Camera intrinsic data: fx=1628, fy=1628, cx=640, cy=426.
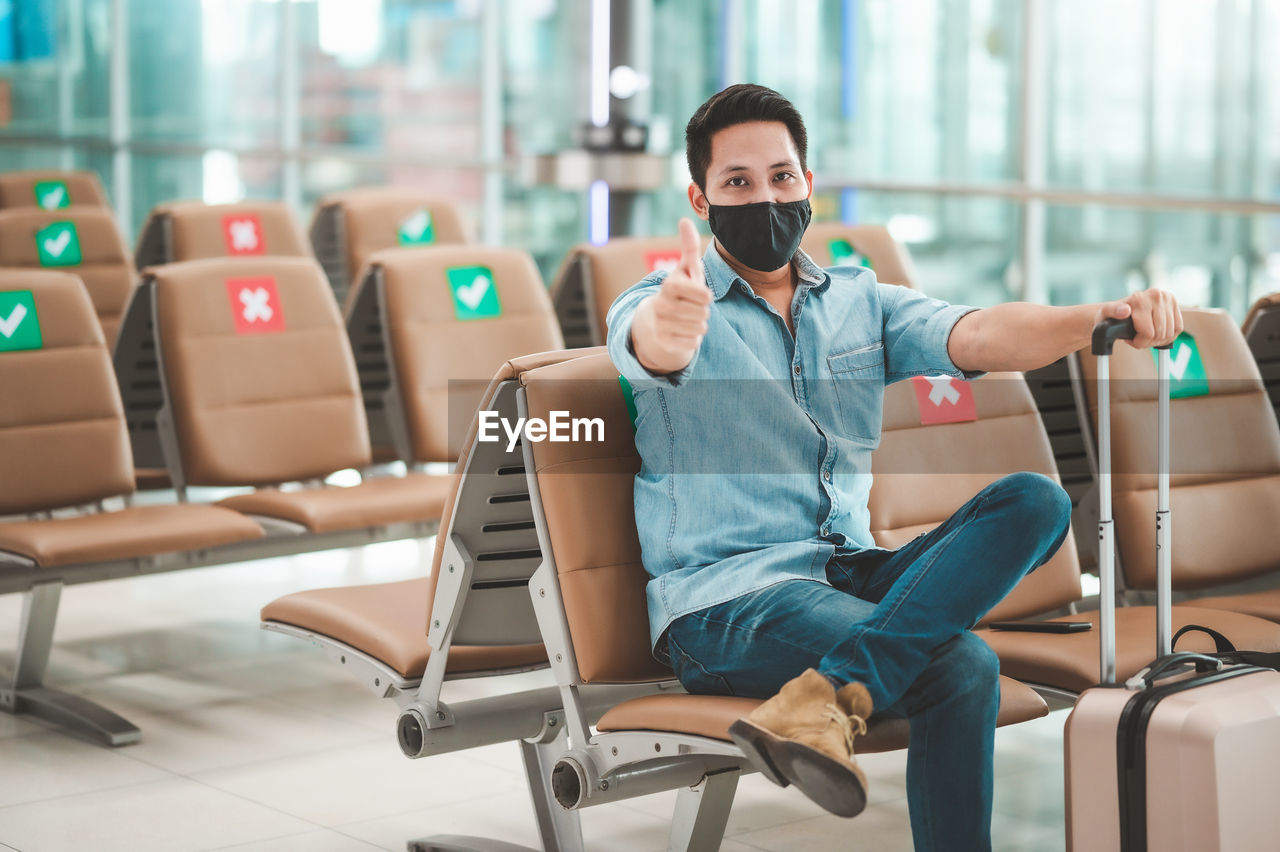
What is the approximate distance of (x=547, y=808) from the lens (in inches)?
96.2

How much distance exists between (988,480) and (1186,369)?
56 cm

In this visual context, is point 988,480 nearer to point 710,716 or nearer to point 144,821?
point 710,716

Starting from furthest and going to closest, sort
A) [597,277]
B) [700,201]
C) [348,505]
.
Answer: [597,277] < [348,505] < [700,201]

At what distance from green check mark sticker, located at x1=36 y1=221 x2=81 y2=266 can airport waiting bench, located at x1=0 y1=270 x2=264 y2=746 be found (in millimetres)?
1498

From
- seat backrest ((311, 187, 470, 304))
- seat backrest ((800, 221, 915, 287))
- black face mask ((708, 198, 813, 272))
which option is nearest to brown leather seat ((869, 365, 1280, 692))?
black face mask ((708, 198, 813, 272))

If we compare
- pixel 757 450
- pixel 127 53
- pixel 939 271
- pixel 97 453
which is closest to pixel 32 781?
pixel 97 453

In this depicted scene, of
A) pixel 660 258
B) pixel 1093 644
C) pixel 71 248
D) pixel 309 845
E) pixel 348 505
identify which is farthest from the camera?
pixel 71 248

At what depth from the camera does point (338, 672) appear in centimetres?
364

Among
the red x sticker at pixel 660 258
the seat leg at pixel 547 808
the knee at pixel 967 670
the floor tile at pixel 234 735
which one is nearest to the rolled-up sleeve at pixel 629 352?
the knee at pixel 967 670

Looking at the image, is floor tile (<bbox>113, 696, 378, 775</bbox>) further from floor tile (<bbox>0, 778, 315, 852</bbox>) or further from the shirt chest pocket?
the shirt chest pocket

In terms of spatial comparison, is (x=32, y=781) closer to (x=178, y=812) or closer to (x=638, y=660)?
A: (x=178, y=812)

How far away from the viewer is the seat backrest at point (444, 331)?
3764 mm

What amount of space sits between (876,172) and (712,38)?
0.99 metres

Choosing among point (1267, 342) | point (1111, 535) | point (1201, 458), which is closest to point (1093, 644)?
point (1111, 535)
